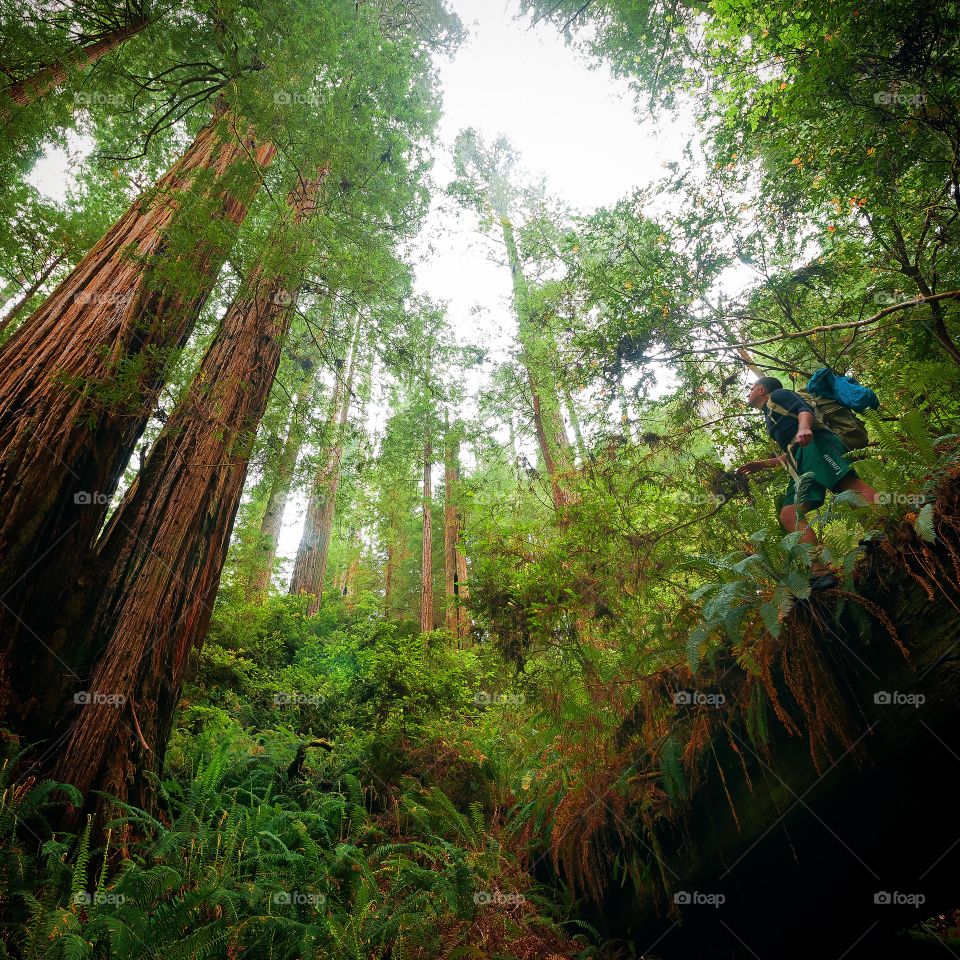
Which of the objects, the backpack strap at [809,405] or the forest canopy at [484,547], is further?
the backpack strap at [809,405]

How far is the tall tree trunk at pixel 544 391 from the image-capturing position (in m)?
8.08

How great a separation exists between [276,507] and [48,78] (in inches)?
413

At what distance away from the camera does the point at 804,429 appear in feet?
11.6

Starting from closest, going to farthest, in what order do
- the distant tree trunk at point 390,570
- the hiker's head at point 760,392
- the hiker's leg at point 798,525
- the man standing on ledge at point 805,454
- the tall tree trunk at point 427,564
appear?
the hiker's leg at point 798,525
the man standing on ledge at point 805,454
the hiker's head at point 760,392
the tall tree trunk at point 427,564
the distant tree trunk at point 390,570

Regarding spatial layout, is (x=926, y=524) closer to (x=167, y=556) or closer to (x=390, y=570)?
(x=167, y=556)

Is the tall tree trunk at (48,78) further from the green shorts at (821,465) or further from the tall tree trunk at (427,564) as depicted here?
the tall tree trunk at (427,564)

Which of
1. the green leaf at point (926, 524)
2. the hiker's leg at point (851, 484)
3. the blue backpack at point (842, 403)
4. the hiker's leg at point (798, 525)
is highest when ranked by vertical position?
the blue backpack at point (842, 403)

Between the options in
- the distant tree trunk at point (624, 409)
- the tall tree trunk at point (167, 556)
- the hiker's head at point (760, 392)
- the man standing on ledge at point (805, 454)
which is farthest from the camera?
the distant tree trunk at point (624, 409)

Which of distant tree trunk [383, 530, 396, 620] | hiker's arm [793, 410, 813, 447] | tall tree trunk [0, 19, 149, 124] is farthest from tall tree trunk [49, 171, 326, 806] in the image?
distant tree trunk [383, 530, 396, 620]

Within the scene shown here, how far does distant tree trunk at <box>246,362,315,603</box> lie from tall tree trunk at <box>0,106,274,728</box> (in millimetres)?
1120

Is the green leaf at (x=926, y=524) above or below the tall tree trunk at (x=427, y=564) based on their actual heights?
below

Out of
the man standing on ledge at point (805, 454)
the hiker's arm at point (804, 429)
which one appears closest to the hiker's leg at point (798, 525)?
the man standing on ledge at point (805, 454)

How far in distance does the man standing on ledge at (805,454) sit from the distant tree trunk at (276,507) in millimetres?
4278

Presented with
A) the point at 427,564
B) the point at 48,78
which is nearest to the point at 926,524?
the point at 48,78
